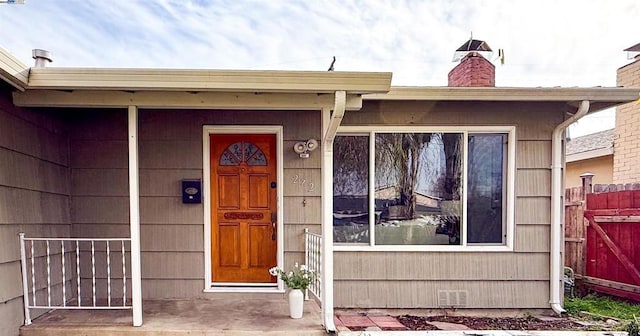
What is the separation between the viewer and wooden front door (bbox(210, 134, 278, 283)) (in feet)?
12.6

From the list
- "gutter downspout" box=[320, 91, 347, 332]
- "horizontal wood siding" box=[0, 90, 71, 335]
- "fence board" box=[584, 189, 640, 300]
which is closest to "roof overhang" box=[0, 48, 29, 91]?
"horizontal wood siding" box=[0, 90, 71, 335]

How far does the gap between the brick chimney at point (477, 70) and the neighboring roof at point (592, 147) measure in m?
4.51

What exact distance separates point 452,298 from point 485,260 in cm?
55

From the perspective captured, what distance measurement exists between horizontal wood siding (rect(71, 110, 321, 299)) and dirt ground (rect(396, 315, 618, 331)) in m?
1.36

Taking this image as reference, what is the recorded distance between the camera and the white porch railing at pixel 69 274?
3039 mm

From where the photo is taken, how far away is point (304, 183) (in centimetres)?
380

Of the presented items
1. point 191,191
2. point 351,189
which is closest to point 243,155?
point 191,191

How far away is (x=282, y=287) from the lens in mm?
3775

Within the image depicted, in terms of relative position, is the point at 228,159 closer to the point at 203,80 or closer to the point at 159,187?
→ the point at 159,187

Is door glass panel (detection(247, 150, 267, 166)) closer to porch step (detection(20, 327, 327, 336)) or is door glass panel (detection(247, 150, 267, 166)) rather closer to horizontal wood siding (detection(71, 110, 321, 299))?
horizontal wood siding (detection(71, 110, 321, 299))

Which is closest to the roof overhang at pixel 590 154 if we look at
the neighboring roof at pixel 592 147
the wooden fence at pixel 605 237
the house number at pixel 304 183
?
the neighboring roof at pixel 592 147

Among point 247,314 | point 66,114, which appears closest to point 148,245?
point 247,314

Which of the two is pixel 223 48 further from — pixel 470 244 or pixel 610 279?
pixel 610 279

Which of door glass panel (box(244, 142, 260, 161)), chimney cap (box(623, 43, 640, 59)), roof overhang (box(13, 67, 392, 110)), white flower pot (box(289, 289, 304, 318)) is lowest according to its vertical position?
white flower pot (box(289, 289, 304, 318))
